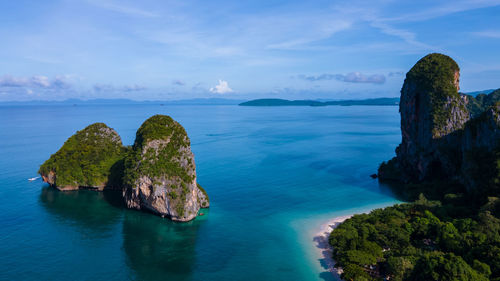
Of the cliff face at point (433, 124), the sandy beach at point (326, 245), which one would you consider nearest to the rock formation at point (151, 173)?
the sandy beach at point (326, 245)

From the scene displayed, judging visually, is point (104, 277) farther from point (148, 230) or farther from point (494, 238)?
point (494, 238)

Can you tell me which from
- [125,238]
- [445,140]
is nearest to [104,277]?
[125,238]

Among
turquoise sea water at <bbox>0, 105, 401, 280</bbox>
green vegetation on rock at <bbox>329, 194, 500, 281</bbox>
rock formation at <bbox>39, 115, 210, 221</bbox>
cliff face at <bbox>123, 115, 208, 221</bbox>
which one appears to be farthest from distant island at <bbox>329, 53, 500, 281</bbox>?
rock formation at <bbox>39, 115, 210, 221</bbox>

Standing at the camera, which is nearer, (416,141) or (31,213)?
(31,213)

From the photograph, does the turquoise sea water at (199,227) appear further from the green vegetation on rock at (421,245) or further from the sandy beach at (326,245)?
the green vegetation on rock at (421,245)

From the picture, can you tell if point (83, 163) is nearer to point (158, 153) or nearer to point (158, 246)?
point (158, 153)

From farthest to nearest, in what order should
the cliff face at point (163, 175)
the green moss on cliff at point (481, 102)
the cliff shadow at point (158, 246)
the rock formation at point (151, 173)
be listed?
the green moss on cliff at point (481, 102)
the rock formation at point (151, 173)
the cliff face at point (163, 175)
the cliff shadow at point (158, 246)

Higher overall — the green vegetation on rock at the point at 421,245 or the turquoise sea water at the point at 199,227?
the green vegetation on rock at the point at 421,245
